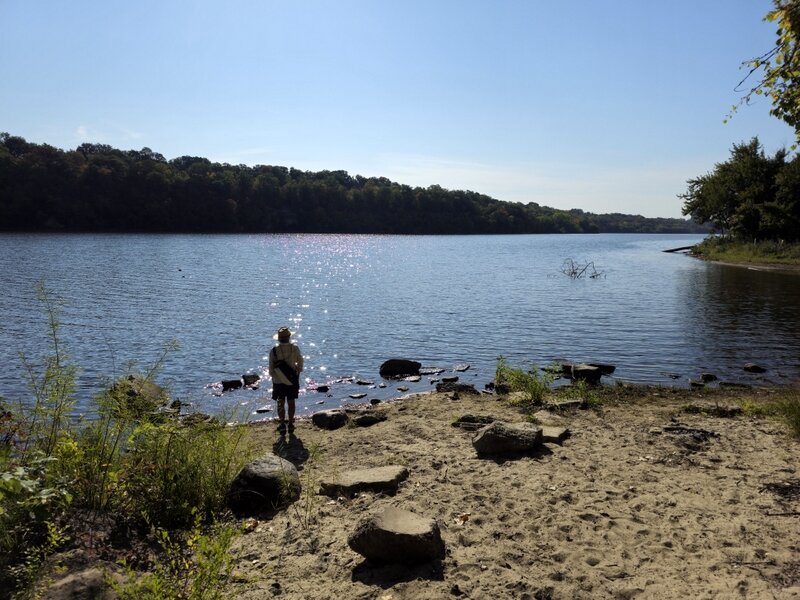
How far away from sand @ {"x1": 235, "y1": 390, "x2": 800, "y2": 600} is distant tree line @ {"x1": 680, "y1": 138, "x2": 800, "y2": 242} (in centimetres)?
5569

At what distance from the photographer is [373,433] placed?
39.6 feet

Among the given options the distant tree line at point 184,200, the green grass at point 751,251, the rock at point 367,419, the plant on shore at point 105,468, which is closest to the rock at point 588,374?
the rock at point 367,419

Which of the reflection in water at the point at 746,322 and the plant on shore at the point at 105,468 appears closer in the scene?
the plant on shore at the point at 105,468

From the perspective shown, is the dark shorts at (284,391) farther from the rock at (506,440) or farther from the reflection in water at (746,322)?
the reflection in water at (746,322)

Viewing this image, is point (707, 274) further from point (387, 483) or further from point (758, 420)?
point (387, 483)

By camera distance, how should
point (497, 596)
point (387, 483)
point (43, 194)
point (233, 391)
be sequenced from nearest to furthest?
point (497, 596)
point (387, 483)
point (233, 391)
point (43, 194)

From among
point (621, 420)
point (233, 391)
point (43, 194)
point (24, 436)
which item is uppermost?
point (43, 194)

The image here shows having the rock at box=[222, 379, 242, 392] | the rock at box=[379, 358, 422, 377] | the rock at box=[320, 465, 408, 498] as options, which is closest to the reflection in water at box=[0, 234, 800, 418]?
the rock at box=[379, 358, 422, 377]

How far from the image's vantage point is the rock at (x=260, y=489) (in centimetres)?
763

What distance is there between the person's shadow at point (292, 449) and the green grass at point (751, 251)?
58331 mm

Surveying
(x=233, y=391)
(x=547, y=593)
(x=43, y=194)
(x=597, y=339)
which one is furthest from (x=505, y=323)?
(x=43, y=194)

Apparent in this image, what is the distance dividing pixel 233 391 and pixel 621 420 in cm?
1135

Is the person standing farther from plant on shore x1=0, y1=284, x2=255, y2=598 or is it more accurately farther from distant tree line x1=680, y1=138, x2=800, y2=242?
distant tree line x1=680, y1=138, x2=800, y2=242

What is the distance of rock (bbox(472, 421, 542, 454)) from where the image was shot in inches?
377
